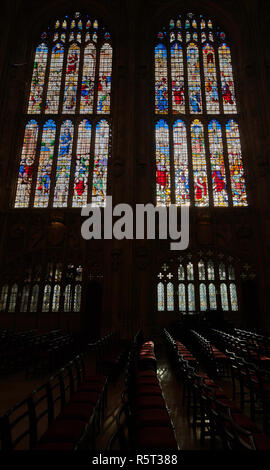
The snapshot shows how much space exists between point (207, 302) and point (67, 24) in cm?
1913

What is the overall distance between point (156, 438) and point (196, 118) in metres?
16.6

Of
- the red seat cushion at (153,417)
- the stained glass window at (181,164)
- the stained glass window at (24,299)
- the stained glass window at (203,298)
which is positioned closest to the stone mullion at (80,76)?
the stained glass window at (181,164)

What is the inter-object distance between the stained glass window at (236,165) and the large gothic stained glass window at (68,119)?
6828mm

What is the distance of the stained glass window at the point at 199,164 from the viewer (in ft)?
49.2

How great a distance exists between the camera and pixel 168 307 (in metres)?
13.5

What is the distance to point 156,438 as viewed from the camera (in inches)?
101

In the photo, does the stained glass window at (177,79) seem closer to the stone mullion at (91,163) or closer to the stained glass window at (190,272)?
the stone mullion at (91,163)

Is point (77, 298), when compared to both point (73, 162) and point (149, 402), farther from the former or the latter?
point (149, 402)

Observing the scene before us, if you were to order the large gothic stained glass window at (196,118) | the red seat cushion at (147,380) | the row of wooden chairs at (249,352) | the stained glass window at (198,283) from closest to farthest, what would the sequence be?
1. the red seat cushion at (147,380)
2. the row of wooden chairs at (249,352)
3. the stained glass window at (198,283)
4. the large gothic stained glass window at (196,118)

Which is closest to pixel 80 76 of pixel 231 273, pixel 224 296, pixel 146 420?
pixel 231 273

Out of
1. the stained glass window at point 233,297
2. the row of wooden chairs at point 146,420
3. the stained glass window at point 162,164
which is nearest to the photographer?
the row of wooden chairs at point 146,420

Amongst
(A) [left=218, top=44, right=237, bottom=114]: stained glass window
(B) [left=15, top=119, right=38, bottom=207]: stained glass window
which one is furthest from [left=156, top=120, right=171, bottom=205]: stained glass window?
(B) [left=15, top=119, right=38, bottom=207]: stained glass window

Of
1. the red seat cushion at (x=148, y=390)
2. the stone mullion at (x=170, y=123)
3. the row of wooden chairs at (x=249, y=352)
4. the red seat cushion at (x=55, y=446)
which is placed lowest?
the red seat cushion at (x=55, y=446)
